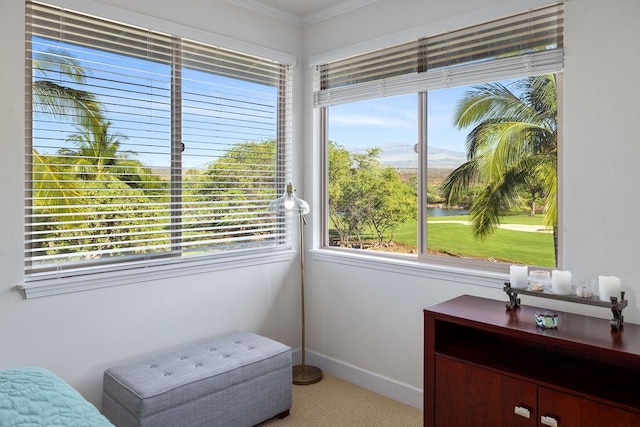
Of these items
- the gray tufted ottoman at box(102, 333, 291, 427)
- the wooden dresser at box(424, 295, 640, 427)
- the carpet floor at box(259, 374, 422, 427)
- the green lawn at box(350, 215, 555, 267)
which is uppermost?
the green lawn at box(350, 215, 555, 267)

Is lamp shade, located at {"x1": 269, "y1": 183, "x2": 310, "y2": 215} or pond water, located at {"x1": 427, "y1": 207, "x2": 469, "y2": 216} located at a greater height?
lamp shade, located at {"x1": 269, "y1": 183, "x2": 310, "y2": 215}

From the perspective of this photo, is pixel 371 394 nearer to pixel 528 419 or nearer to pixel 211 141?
pixel 528 419

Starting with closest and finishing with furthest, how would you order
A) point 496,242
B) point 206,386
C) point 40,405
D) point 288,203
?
point 40,405 < point 206,386 < point 496,242 < point 288,203

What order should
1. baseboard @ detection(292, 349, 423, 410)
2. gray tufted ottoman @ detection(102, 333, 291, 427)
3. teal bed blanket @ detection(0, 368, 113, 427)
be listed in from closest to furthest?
teal bed blanket @ detection(0, 368, 113, 427)
gray tufted ottoman @ detection(102, 333, 291, 427)
baseboard @ detection(292, 349, 423, 410)

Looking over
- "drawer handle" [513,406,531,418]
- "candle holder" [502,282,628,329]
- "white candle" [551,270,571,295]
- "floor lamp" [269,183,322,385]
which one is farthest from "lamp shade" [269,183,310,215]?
"drawer handle" [513,406,531,418]

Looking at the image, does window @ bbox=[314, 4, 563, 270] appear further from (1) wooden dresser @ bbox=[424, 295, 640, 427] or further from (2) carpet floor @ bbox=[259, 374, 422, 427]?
(2) carpet floor @ bbox=[259, 374, 422, 427]

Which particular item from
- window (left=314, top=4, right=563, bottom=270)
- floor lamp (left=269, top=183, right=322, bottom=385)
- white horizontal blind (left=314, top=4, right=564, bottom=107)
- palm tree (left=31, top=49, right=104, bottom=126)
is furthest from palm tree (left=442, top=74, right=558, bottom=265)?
palm tree (left=31, top=49, right=104, bottom=126)

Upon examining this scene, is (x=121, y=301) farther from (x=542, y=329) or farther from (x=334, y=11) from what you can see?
(x=334, y=11)

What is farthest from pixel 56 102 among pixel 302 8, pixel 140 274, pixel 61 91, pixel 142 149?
pixel 302 8

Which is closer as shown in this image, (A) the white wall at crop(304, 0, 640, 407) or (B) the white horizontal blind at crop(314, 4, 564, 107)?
(A) the white wall at crop(304, 0, 640, 407)

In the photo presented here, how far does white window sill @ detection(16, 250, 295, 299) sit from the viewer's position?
2254 mm

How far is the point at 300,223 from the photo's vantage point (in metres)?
3.30

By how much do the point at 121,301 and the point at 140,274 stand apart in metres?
0.18

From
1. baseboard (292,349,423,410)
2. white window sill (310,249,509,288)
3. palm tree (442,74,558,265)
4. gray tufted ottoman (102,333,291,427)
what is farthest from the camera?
baseboard (292,349,423,410)
